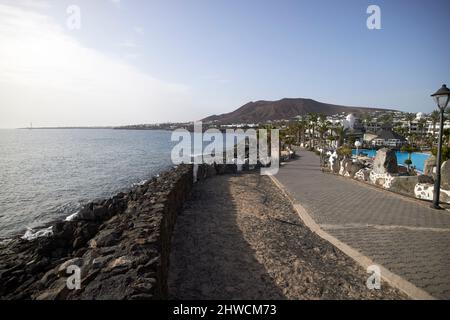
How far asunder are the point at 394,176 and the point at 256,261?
985cm

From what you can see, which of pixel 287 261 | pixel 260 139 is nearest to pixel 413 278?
pixel 287 261

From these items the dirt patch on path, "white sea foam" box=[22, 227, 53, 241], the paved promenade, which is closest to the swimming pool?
the paved promenade

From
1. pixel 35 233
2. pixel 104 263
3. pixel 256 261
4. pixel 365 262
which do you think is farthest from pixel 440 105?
pixel 35 233

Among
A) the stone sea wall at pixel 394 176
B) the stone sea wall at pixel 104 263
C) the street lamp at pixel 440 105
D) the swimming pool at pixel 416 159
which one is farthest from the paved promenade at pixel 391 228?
the swimming pool at pixel 416 159

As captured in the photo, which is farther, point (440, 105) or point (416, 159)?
point (416, 159)

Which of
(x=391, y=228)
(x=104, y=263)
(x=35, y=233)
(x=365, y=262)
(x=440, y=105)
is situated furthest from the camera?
(x=35, y=233)

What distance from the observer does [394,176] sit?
1288 centimetres

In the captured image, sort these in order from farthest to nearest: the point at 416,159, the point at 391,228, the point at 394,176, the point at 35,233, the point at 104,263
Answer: the point at 416,159 → the point at 394,176 → the point at 35,233 → the point at 391,228 → the point at 104,263

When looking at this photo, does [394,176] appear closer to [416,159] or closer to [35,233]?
[35,233]

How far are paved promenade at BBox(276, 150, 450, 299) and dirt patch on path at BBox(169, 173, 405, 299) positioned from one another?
694 millimetres

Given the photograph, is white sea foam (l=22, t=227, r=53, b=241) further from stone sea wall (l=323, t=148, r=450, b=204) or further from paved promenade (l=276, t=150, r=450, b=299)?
stone sea wall (l=323, t=148, r=450, b=204)

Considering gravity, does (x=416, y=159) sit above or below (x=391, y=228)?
below

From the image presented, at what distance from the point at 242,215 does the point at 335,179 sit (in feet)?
29.7
